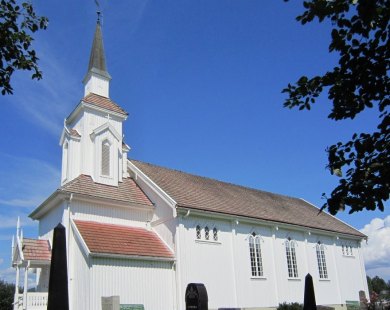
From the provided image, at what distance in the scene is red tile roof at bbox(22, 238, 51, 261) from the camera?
20.6 meters

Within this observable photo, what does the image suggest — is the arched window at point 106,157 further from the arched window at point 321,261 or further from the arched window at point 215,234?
the arched window at point 321,261

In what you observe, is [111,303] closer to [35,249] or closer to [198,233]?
[35,249]

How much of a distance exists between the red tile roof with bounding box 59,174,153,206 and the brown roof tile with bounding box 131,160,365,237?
1205 mm

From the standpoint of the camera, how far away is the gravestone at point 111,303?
681 inches

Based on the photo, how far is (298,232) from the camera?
3020cm

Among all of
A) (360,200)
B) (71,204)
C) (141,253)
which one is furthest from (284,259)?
(360,200)

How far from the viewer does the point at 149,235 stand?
23.2 meters

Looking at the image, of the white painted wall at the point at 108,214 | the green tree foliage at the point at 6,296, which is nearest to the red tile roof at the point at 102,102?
the white painted wall at the point at 108,214

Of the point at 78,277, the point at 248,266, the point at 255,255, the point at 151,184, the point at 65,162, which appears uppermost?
the point at 65,162

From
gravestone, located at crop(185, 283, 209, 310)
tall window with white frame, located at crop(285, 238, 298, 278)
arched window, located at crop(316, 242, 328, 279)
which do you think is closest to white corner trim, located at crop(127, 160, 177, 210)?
gravestone, located at crop(185, 283, 209, 310)

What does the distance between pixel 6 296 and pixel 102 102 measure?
27126 mm

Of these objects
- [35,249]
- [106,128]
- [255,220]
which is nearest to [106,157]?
[106,128]

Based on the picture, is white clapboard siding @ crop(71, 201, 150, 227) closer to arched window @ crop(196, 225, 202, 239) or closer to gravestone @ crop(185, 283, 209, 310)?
arched window @ crop(196, 225, 202, 239)

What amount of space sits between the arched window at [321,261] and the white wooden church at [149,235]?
0.24ft
